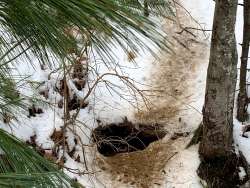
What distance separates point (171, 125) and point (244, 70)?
3.85 ft

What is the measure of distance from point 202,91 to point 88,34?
491 cm

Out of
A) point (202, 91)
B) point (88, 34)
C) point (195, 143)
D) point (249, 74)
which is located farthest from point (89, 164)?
point (88, 34)

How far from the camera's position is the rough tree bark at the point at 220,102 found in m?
4.56

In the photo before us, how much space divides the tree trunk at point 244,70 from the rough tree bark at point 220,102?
469mm

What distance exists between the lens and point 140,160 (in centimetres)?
568

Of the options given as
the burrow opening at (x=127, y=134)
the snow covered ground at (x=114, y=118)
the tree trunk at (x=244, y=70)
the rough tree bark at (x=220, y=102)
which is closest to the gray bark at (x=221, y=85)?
the rough tree bark at (x=220, y=102)

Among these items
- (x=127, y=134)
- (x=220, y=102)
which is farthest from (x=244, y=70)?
(x=127, y=134)

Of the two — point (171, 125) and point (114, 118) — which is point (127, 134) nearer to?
point (114, 118)

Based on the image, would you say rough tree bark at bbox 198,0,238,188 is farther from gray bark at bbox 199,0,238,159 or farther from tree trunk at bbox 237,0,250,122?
tree trunk at bbox 237,0,250,122

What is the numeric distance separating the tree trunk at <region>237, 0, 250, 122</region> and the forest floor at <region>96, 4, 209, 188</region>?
21.6 inches

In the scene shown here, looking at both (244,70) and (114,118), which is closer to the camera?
(244,70)

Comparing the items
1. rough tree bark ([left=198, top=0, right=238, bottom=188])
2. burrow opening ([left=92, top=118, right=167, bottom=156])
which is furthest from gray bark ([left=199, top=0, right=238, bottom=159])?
burrow opening ([left=92, top=118, right=167, bottom=156])

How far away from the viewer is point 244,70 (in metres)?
5.48

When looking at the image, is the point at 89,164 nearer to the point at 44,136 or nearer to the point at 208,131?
the point at 44,136
